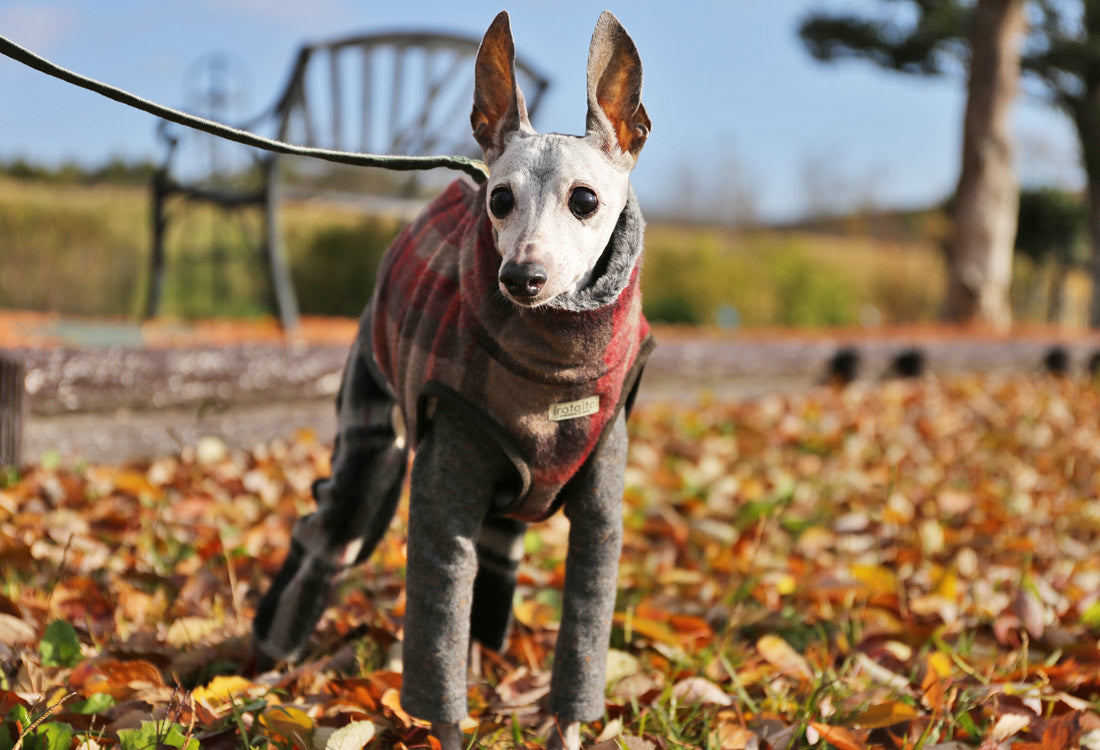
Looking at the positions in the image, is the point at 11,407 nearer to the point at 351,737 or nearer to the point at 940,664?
the point at 351,737

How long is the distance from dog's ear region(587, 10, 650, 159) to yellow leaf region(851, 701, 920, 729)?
3.26 feet

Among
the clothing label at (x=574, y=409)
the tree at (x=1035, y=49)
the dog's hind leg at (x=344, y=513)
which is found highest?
the tree at (x=1035, y=49)

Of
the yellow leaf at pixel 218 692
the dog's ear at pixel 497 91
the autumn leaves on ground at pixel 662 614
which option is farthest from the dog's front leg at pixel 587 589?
the yellow leaf at pixel 218 692

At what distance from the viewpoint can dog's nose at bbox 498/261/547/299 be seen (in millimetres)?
1019

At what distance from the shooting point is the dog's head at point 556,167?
105cm

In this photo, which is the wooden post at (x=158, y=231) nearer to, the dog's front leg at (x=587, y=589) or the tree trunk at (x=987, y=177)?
the dog's front leg at (x=587, y=589)

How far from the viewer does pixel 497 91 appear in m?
1.20

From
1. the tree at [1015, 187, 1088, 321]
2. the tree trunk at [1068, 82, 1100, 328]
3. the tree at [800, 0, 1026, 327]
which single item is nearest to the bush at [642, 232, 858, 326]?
the tree at [800, 0, 1026, 327]

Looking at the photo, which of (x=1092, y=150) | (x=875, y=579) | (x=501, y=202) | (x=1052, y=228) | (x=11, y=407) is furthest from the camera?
(x=1052, y=228)

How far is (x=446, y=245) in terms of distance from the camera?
4.40 feet

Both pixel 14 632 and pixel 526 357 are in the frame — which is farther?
pixel 14 632

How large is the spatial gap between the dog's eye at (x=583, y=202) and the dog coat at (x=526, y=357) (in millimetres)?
70

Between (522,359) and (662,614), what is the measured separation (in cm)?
95

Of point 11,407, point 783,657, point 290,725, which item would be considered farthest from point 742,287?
point 290,725
